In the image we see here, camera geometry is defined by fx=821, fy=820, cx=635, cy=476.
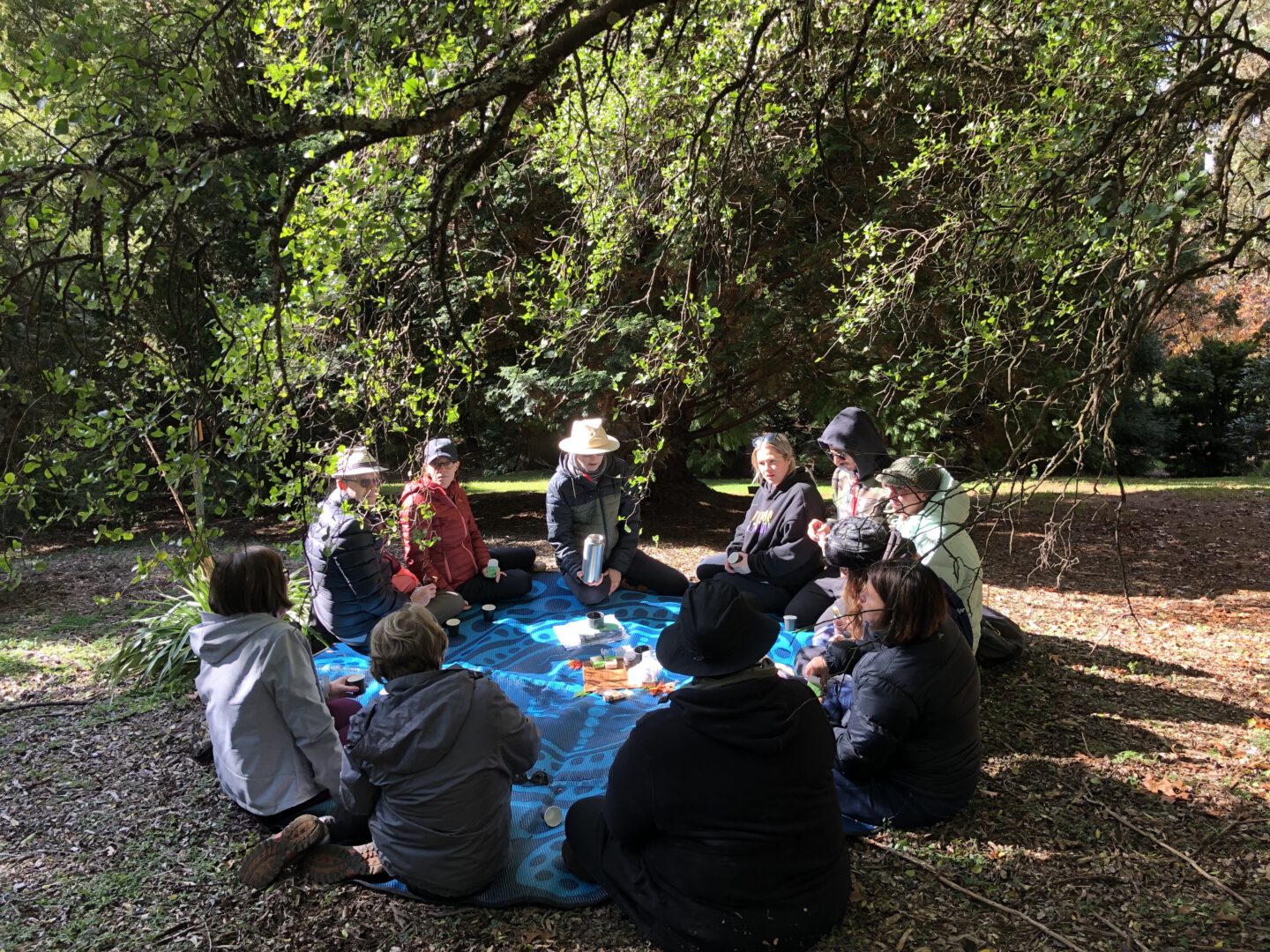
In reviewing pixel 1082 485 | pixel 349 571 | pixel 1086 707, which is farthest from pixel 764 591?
pixel 1082 485

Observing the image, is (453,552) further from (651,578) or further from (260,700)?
(260,700)

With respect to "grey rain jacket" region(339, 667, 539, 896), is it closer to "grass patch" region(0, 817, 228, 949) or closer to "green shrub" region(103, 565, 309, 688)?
"grass patch" region(0, 817, 228, 949)

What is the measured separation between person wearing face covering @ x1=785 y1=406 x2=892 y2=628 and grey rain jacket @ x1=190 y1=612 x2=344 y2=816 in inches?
123

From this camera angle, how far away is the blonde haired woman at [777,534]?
18.9 feet

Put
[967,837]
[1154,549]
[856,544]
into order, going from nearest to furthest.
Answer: [967,837], [856,544], [1154,549]

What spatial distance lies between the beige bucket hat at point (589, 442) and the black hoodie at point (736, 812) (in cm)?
353

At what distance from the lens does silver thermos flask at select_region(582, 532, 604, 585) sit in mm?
5906

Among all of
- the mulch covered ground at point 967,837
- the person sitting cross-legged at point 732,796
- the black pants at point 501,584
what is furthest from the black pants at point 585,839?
the black pants at point 501,584

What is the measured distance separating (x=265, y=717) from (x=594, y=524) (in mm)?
3326

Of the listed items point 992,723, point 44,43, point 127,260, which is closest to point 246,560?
point 127,260

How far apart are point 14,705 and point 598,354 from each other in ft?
19.7

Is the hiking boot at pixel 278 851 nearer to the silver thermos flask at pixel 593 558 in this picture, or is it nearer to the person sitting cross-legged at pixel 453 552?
the person sitting cross-legged at pixel 453 552

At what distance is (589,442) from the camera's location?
6102mm

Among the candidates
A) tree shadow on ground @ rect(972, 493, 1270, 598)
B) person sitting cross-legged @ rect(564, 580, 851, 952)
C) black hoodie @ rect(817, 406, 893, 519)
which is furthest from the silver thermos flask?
person sitting cross-legged @ rect(564, 580, 851, 952)
